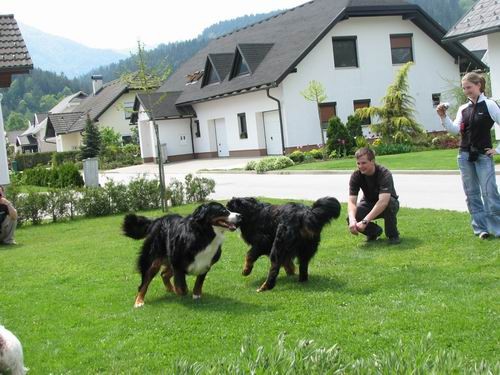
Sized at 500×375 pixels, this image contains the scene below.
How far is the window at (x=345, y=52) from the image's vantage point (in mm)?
37438

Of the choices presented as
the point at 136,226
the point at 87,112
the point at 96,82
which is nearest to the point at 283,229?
the point at 136,226

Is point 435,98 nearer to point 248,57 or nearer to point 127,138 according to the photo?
point 248,57

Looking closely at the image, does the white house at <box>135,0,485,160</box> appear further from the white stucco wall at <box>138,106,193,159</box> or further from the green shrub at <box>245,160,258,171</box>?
→ the green shrub at <box>245,160,258,171</box>

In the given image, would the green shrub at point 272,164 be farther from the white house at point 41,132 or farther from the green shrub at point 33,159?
the white house at point 41,132

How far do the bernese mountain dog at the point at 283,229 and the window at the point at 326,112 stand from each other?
2946 cm

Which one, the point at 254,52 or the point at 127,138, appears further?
the point at 127,138

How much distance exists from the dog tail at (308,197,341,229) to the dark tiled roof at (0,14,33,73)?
1177cm

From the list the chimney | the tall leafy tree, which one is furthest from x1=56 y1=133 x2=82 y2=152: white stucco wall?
the tall leafy tree

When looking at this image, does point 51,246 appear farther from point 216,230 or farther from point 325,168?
point 325,168

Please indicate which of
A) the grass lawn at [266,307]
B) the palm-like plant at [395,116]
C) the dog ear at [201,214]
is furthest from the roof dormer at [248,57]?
the dog ear at [201,214]

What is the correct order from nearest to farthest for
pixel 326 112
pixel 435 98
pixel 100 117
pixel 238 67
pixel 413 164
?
pixel 413 164 < pixel 326 112 < pixel 435 98 < pixel 238 67 < pixel 100 117

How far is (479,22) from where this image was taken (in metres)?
21.9

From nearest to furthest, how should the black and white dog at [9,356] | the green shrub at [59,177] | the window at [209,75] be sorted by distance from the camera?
the black and white dog at [9,356]
the green shrub at [59,177]
the window at [209,75]

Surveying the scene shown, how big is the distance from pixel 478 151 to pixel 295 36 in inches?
1226
